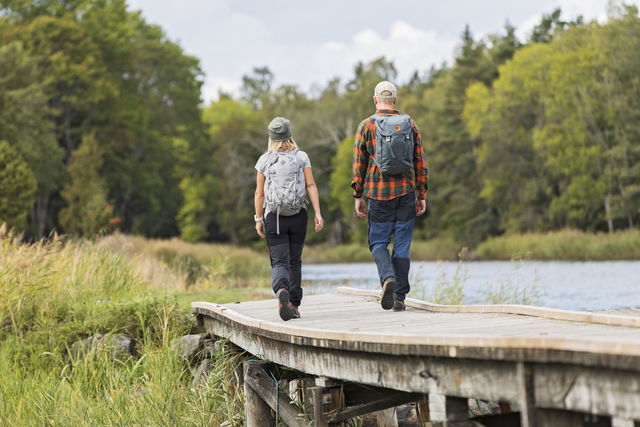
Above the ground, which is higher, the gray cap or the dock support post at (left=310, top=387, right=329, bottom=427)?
the gray cap

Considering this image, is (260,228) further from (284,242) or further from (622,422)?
(622,422)

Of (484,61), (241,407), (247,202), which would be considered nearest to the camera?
(241,407)

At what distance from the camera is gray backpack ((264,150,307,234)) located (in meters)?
6.93

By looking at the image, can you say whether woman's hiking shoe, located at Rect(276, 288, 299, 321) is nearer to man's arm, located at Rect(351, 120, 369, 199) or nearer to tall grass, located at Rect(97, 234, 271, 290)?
man's arm, located at Rect(351, 120, 369, 199)

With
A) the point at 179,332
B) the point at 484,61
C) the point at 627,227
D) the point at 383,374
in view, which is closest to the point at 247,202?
the point at 484,61

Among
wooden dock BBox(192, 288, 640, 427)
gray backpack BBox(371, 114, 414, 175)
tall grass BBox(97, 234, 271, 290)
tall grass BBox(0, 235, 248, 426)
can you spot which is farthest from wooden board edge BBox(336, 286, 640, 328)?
tall grass BBox(97, 234, 271, 290)

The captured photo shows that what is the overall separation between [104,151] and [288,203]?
40858 millimetres

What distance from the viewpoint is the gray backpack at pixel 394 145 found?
6.81 metres

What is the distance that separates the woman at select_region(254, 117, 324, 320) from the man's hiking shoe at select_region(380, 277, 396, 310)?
2.38ft

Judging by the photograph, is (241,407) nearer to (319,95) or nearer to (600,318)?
(600,318)

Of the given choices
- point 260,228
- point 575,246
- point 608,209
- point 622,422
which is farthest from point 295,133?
point 622,422

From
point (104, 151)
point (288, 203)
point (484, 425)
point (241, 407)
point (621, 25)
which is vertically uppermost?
point (621, 25)

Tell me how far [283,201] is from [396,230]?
3.26 feet

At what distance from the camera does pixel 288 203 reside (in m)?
6.94
